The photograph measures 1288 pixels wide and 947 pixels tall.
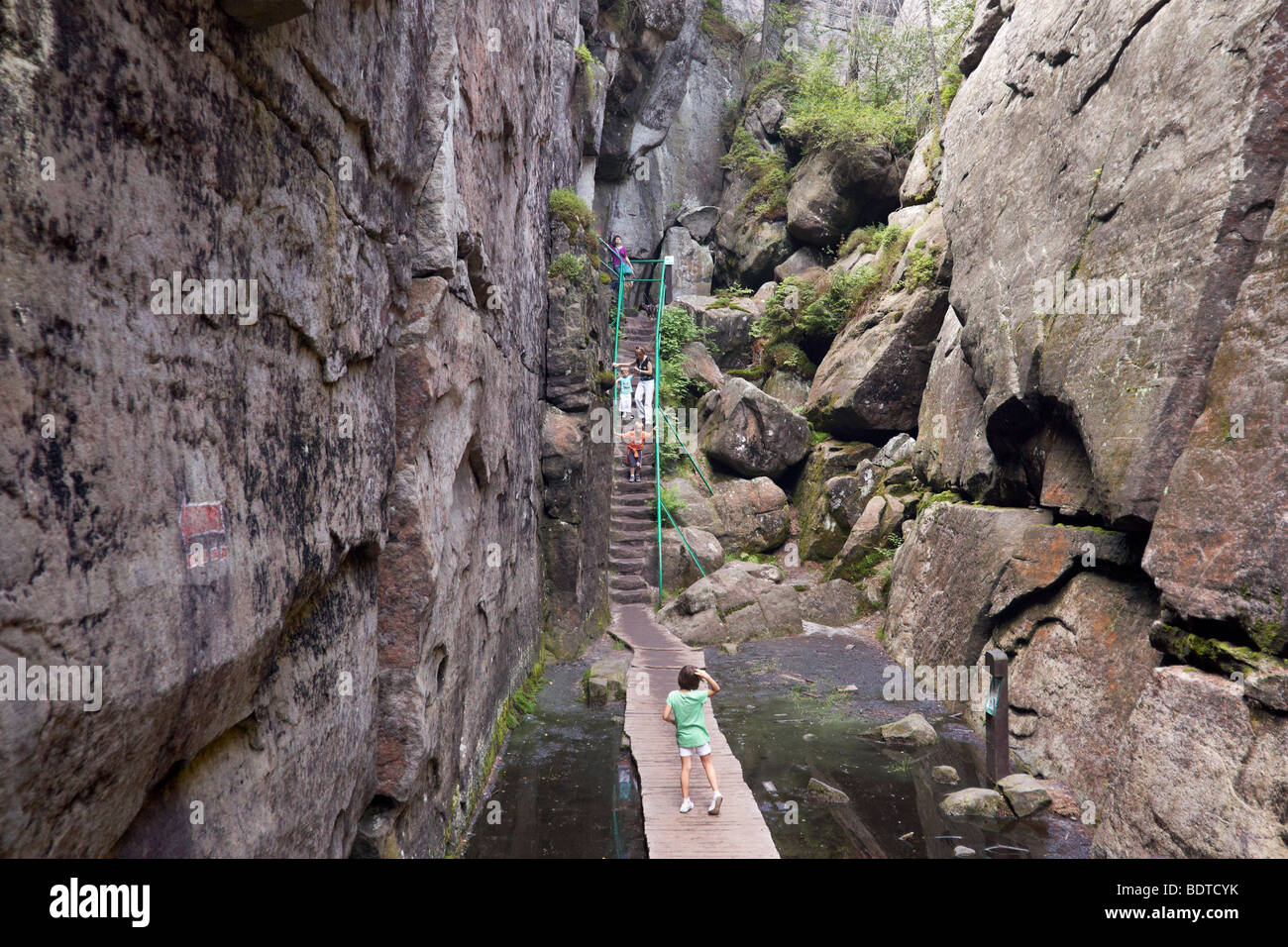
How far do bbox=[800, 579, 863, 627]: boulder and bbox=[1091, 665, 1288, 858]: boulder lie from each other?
6922mm

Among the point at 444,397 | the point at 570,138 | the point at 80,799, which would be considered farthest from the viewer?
the point at 570,138

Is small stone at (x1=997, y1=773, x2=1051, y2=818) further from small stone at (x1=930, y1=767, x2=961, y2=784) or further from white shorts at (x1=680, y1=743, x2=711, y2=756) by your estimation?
white shorts at (x1=680, y1=743, x2=711, y2=756)

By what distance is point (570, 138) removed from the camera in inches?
544

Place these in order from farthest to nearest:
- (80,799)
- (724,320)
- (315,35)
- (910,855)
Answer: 1. (724,320)
2. (910,855)
3. (315,35)
4. (80,799)

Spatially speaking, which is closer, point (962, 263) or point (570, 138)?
point (962, 263)

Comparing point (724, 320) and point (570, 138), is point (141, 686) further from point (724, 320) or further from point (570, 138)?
point (724, 320)

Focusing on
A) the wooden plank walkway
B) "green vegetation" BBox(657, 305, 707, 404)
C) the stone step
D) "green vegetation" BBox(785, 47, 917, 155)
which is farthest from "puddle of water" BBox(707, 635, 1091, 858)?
"green vegetation" BBox(785, 47, 917, 155)

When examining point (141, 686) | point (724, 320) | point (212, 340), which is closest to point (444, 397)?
point (212, 340)

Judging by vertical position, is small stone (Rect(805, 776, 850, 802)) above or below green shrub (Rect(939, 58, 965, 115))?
below

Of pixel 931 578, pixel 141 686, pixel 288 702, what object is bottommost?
pixel 931 578

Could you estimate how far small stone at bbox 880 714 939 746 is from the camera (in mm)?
7836

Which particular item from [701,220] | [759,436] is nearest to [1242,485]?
[759,436]

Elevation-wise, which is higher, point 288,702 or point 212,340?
point 212,340

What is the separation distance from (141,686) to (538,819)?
499 centimetres
